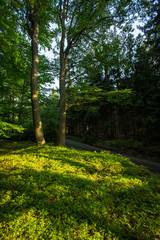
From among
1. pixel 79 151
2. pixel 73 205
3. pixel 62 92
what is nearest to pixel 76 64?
pixel 62 92

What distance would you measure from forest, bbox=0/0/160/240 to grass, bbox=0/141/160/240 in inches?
0.6

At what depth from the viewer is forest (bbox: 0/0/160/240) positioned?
200 cm

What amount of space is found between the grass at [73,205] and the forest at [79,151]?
15mm

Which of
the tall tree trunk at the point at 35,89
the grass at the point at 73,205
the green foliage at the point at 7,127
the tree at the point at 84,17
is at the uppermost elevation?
the tree at the point at 84,17

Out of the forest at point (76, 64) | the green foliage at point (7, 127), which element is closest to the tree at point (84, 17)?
the forest at point (76, 64)

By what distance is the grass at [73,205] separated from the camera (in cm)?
184

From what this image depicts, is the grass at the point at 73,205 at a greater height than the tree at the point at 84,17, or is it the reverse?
the tree at the point at 84,17

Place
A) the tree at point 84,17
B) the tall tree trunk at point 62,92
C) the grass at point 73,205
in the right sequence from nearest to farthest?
the grass at point 73,205 < the tree at point 84,17 < the tall tree trunk at point 62,92

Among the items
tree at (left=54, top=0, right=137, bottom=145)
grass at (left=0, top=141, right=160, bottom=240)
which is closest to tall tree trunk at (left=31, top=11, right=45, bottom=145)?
tree at (left=54, top=0, right=137, bottom=145)

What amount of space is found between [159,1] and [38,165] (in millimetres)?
11381

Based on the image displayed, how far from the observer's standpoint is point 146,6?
5.00m

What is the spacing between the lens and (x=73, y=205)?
2.29 meters

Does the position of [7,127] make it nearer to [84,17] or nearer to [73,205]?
[73,205]

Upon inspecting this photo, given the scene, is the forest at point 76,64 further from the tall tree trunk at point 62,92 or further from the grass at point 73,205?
the grass at point 73,205
